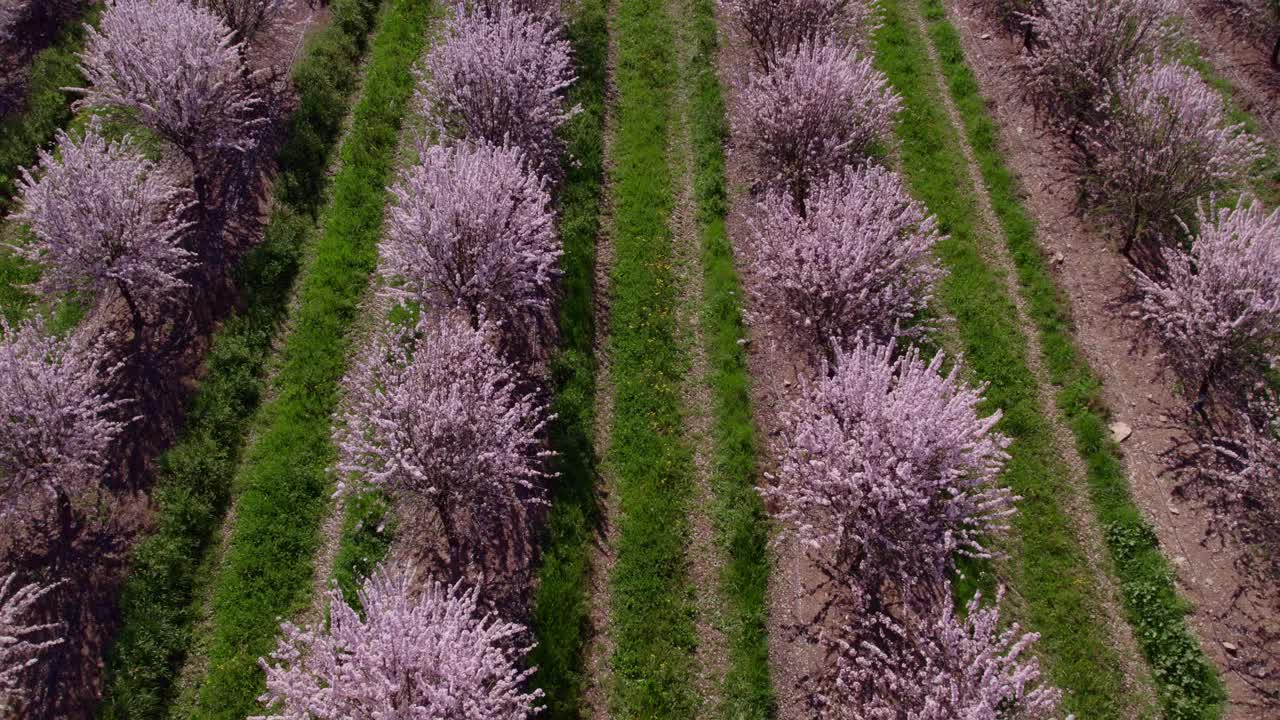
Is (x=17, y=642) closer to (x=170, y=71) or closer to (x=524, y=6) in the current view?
(x=170, y=71)

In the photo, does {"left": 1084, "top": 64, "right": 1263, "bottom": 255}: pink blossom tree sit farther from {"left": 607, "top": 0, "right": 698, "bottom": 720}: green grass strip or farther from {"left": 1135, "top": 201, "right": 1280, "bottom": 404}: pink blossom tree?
{"left": 607, "top": 0, "right": 698, "bottom": 720}: green grass strip

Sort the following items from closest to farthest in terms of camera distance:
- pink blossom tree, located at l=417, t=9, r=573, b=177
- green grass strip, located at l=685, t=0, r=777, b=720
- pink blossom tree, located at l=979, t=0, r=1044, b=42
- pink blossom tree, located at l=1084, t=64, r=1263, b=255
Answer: green grass strip, located at l=685, t=0, r=777, b=720
pink blossom tree, located at l=417, t=9, r=573, b=177
pink blossom tree, located at l=1084, t=64, r=1263, b=255
pink blossom tree, located at l=979, t=0, r=1044, b=42

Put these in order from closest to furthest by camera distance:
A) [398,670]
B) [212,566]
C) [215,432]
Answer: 1. [398,670]
2. [212,566]
3. [215,432]

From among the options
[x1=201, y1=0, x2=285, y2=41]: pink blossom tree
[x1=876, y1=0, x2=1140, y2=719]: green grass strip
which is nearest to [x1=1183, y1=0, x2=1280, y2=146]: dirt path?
[x1=876, y1=0, x2=1140, y2=719]: green grass strip

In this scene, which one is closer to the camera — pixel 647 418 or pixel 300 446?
pixel 300 446

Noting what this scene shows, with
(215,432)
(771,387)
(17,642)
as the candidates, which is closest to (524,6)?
(771,387)

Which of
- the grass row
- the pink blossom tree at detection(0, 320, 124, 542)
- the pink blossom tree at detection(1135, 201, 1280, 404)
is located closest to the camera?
the pink blossom tree at detection(0, 320, 124, 542)

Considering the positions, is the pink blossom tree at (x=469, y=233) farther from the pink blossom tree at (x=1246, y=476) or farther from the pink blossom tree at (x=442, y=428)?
the pink blossom tree at (x=1246, y=476)

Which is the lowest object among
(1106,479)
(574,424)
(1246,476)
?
(574,424)

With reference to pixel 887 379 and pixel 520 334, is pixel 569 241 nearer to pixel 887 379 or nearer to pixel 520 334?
pixel 520 334
